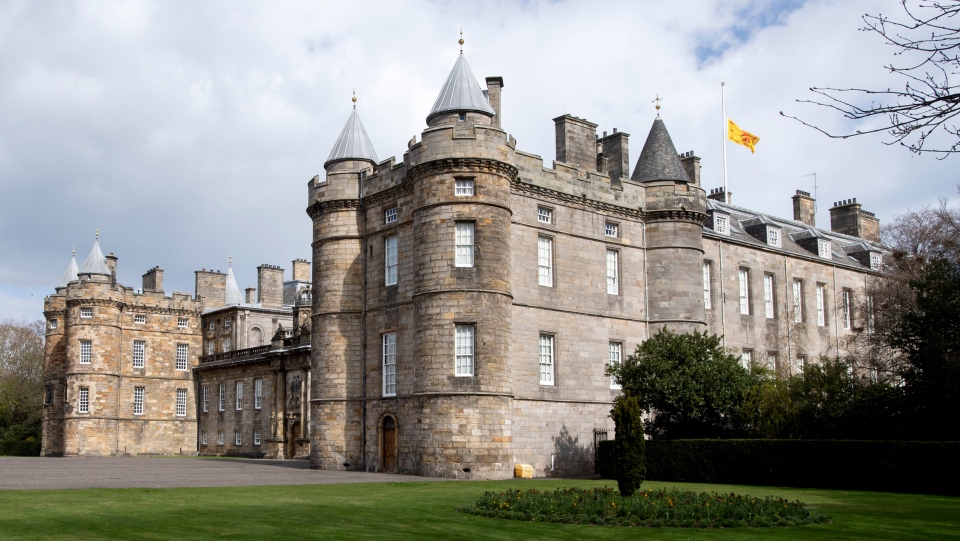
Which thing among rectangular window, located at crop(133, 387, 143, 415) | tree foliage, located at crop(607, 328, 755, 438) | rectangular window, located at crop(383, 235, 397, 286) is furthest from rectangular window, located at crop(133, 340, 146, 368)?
tree foliage, located at crop(607, 328, 755, 438)

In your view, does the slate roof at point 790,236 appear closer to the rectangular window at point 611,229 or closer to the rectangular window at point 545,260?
the rectangular window at point 611,229

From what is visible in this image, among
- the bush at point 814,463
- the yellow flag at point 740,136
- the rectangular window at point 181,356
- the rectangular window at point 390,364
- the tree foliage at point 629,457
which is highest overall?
the yellow flag at point 740,136

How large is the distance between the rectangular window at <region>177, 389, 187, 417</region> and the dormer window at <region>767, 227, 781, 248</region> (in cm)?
3873

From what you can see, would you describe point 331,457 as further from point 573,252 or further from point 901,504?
point 901,504

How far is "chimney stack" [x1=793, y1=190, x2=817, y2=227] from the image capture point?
54.4 meters

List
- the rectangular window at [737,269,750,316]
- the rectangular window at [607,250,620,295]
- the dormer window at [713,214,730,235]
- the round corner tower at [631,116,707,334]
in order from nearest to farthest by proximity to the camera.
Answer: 1. the rectangular window at [607,250,620,295]
2. the round corner tower at [631,116,707,334]
3. the rectangular window at [737,269,750,316]
4. the dormer window at [713,214,730,235]

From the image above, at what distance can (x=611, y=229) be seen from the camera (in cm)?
3659

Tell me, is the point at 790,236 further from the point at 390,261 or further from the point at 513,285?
the point at 390,261

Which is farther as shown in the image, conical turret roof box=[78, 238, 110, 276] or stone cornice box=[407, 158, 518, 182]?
conical turret roof box=[78, 238, 110, 276]

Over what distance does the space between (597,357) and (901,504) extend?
15.0m

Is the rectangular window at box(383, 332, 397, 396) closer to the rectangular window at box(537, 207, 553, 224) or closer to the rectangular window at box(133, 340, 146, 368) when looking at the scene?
the rectangular window at box(537, 207, 553, 224)

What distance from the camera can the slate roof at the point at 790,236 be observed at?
43562mm

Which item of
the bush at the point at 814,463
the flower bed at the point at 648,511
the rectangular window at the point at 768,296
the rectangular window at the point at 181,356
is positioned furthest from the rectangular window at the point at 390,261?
the rectangular window at the point at 181,356

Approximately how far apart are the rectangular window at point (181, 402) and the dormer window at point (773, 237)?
127 feet
